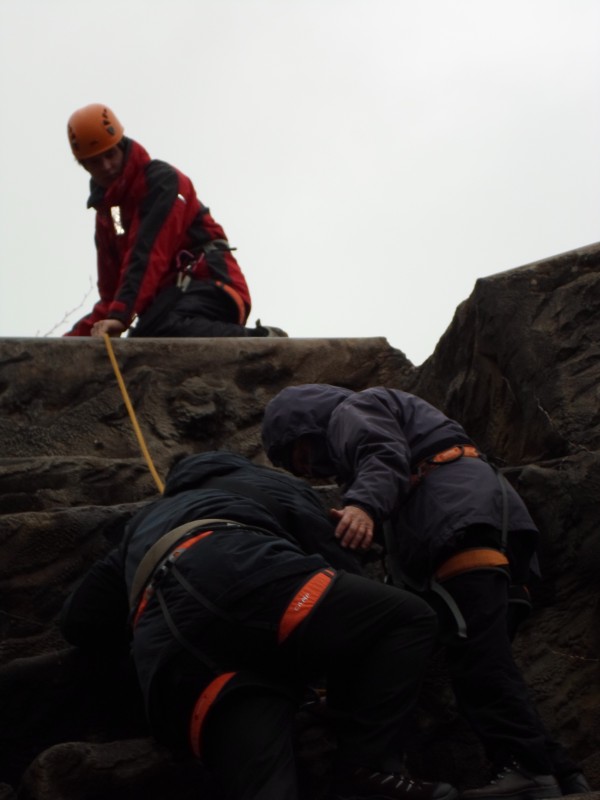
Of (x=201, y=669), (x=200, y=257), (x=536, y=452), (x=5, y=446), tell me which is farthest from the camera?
(x=200, y=257)

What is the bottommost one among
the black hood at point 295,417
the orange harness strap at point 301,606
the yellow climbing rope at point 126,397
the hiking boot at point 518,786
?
the hiking boot at point 518,786

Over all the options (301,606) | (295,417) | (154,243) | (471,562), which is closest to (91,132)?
(154,243)

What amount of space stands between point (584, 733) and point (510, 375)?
1.49 meters

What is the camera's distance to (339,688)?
11.7 feet

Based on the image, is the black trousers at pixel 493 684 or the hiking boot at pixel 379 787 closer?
the hiking boot at pixel 379 787

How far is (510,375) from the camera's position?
5.35 m

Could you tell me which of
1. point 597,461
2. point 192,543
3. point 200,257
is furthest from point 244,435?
point 192,543

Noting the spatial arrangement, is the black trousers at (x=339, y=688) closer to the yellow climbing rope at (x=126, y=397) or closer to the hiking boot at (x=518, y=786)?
the hiking boot at (x=518, y=786)

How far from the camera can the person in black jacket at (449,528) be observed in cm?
368

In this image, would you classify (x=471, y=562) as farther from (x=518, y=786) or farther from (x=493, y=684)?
(x=518, y=786)

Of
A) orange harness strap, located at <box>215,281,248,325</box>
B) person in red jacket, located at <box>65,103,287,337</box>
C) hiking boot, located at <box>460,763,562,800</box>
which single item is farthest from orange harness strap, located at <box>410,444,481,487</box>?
orange harness strap, located at <box>215,281,248,325</box>

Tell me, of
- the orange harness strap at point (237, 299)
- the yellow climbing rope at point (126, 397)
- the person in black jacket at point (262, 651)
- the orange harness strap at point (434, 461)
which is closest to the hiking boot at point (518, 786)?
the person in black jacket at point (262, 651)

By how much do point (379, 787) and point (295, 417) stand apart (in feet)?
4.10

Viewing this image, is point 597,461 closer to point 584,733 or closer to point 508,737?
point 584,733
